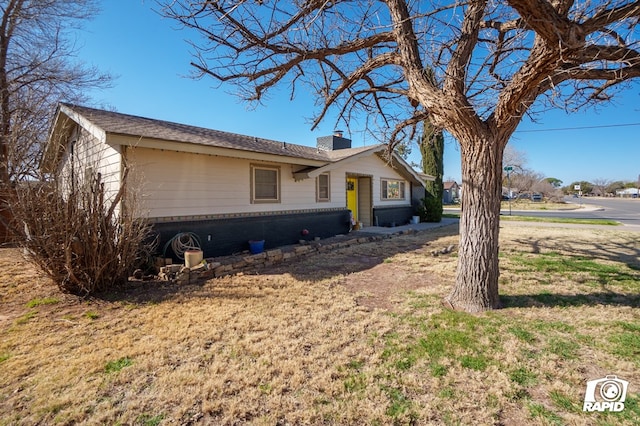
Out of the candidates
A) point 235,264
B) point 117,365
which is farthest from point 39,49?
point 117,365

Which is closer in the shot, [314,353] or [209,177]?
[314,353]

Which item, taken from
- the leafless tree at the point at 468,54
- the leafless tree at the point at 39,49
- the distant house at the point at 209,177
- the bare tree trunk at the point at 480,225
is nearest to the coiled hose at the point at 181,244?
the distant house at the point at 209,177

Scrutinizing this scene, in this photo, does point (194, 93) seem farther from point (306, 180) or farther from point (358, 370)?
point (358, 370)

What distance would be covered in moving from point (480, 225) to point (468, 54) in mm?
2413

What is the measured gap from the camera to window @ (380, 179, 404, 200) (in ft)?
48.5

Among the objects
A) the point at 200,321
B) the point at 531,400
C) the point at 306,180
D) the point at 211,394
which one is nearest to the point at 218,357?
Result: the point at 211,394

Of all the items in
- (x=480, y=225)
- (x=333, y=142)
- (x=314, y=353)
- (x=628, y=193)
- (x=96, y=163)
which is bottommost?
(x=314, y=353)

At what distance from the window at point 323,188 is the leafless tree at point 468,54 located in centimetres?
559

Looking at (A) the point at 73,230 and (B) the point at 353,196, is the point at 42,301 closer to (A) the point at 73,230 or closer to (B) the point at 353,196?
(A) the point at 73,230

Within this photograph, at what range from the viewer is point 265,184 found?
909 cm

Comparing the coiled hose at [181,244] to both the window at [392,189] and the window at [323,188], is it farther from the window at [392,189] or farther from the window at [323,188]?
the window at [392,189]

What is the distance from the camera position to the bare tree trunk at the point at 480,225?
13.3ft

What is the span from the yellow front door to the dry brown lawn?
808 cm

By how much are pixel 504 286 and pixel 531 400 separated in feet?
10.9
